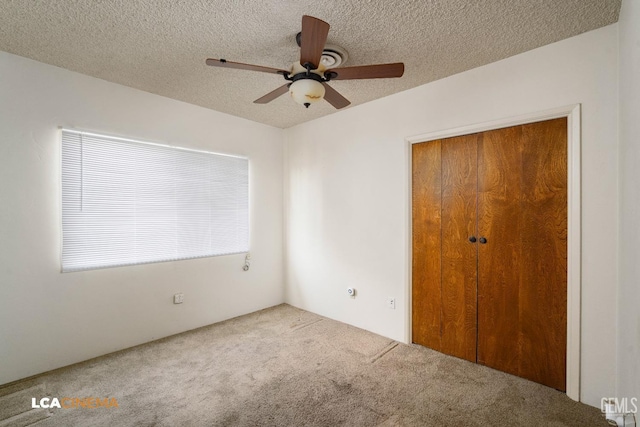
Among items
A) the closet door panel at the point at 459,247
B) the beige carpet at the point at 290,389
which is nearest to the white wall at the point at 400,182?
the closet door panel at the point at 459,247

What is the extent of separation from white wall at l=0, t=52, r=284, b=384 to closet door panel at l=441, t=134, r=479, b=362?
258cm

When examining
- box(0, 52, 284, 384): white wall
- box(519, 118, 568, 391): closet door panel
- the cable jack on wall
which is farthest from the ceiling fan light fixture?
the cable jack on wall

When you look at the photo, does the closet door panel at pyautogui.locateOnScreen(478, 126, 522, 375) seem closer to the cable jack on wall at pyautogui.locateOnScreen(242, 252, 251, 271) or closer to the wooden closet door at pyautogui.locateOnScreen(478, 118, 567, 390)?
the wooden closet door at pyautogui.locateOnScreen(478, 118, 567, 390)

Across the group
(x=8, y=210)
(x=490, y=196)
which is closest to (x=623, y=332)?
(x=490, y=196)

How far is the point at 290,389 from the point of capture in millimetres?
2193

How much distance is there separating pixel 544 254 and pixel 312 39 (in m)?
2.24

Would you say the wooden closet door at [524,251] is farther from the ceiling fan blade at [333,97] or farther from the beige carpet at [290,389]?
the ceiling fan blade at [333,97]

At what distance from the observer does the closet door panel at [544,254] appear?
2.12 metres

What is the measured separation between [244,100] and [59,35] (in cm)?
152

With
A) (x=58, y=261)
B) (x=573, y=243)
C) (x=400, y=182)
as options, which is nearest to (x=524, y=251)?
(x=573, y=243)

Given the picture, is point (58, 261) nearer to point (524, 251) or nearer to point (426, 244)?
point (426, 244)

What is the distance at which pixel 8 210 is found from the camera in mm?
2289

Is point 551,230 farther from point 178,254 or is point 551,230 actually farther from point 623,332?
point 178,254

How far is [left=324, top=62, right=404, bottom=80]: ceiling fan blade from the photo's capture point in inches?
71.9
